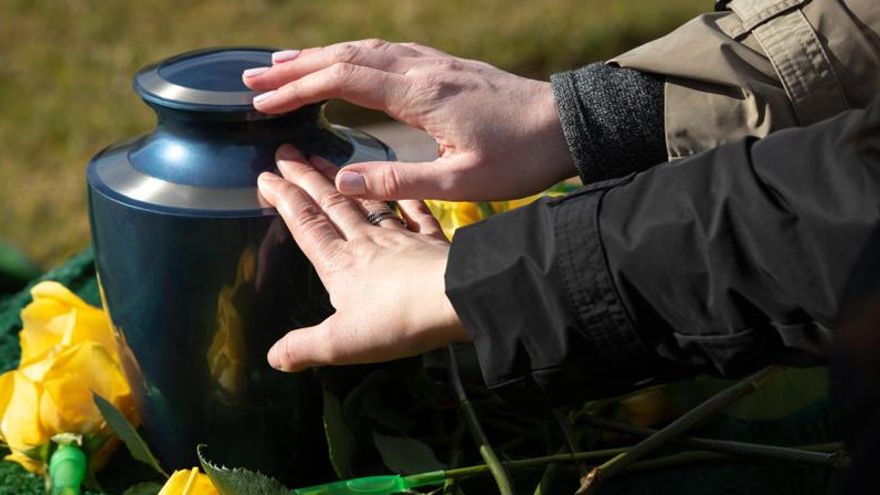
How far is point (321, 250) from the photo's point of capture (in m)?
1.09

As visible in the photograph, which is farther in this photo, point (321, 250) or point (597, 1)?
point (597, 1)

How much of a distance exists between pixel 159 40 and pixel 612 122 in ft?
9.87

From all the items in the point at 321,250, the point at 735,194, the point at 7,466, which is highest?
the point at 735,194

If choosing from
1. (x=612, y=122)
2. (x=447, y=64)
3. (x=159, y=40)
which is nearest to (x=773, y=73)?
(x=612, y=122)

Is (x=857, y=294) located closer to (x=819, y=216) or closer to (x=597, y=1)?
(x=819, y=216)

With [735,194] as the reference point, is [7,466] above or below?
below

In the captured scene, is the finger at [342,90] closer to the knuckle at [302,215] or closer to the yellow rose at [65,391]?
the knuckle at [302,215]

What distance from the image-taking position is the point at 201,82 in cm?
115

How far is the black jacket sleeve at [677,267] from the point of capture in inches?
34.0

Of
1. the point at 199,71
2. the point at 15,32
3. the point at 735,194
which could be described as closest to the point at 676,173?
the point at 735,194

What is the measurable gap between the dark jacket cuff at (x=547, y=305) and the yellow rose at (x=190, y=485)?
30cm

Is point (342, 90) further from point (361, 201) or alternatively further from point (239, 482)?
point (239, 482)

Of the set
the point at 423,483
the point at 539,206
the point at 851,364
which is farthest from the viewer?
the point at 423,483

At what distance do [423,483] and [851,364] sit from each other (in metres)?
0.50
